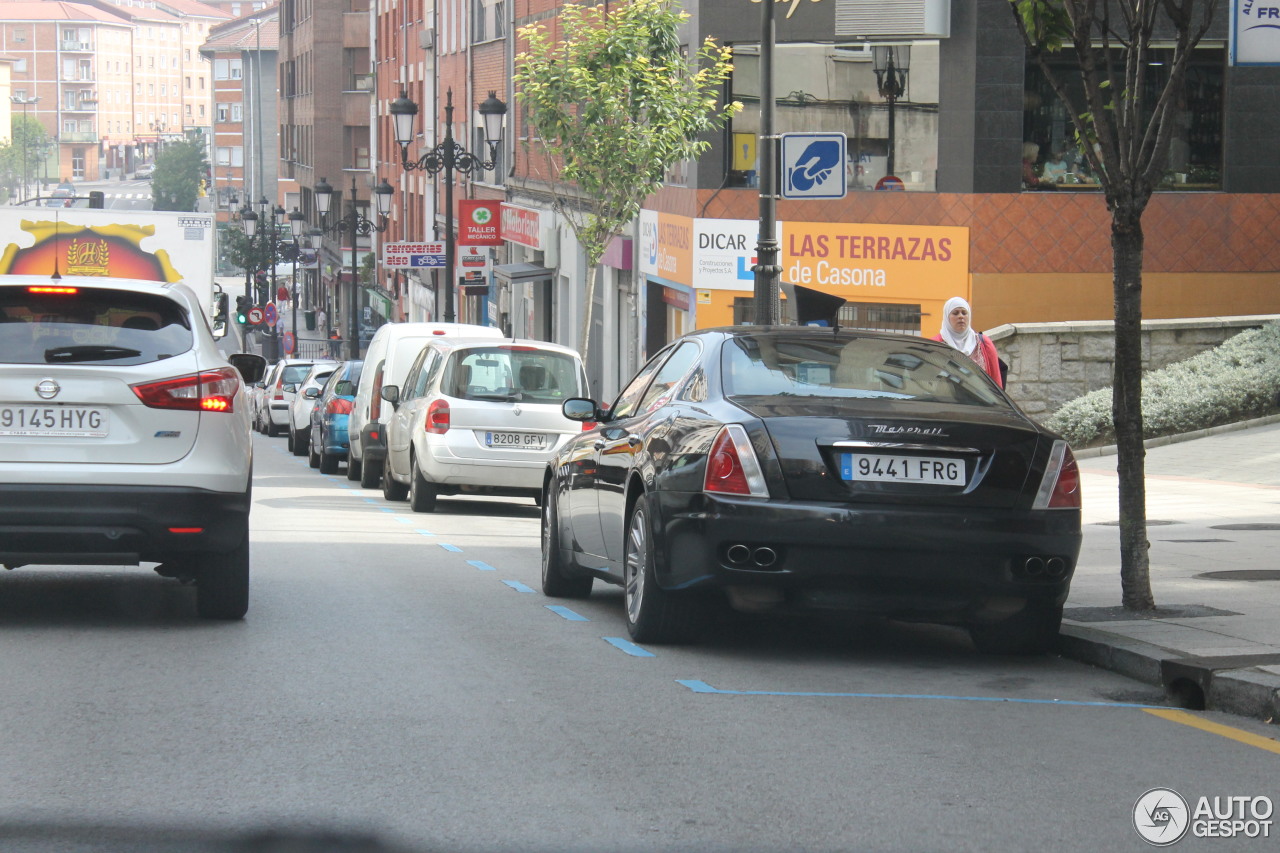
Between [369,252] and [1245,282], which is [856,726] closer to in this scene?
[1245,282]

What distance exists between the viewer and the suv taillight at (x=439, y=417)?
17578 millimetres

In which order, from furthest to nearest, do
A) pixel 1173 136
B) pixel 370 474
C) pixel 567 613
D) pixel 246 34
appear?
pixel 246 34
pixel 1173 136
pixel 370 474
pixel 567 613

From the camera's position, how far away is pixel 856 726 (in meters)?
6.74

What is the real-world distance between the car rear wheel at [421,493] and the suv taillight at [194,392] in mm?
9175

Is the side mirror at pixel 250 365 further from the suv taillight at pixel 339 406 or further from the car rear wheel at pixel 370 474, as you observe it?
the suv taillight at pixel 339 406

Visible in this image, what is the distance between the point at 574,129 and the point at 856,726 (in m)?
20.1

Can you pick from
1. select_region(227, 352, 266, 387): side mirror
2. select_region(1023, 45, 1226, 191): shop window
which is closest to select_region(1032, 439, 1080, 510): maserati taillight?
select_region(227, 352, 266, 387): side mirror

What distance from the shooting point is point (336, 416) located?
25.9 metres

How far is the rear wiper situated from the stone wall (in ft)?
50.4

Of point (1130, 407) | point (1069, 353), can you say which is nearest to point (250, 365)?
point (1130, 407)

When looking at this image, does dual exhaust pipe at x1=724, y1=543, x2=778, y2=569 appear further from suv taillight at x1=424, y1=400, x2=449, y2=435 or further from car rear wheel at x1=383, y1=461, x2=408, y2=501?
car rear wheel at x1=383, y1=461, x2=408, y2=501

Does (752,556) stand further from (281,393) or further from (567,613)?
(281,393)

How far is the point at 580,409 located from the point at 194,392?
253 centimetres

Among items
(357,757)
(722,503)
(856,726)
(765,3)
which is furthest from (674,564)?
(765,3)
